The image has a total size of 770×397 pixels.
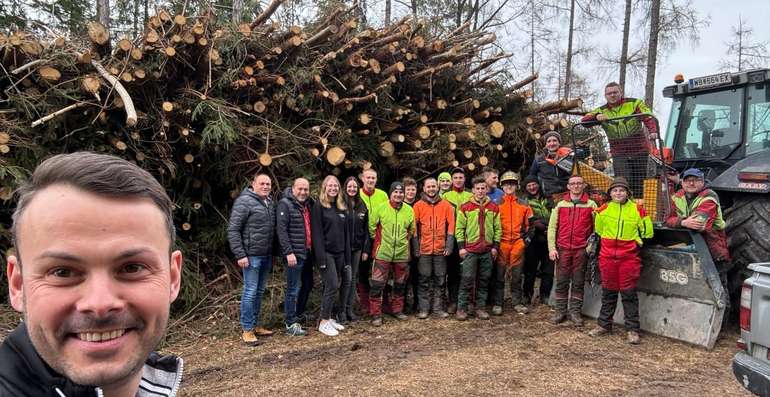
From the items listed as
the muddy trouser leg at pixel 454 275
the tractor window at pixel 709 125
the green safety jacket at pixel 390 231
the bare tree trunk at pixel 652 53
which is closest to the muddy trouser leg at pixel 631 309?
the muddy trouser leg at pixel 454 275

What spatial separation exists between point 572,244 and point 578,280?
440mm

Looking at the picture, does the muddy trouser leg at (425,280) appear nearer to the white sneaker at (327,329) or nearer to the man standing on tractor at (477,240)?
the man standing on tractor at (477,240)

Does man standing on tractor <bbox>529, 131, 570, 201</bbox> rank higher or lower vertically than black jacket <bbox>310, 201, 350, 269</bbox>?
higher

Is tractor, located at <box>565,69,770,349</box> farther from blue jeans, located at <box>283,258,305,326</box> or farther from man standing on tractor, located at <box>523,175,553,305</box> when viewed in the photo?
blue jeans, located at <box>283,258,305,326</box>

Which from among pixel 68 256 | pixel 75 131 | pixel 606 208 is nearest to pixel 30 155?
pixel 75 131

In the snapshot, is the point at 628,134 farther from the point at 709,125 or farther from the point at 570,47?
the point at 570,47

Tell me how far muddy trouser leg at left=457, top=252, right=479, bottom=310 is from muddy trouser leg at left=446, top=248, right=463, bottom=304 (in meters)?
0.33

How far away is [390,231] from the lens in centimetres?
625

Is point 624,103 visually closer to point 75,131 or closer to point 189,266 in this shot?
point 189,266

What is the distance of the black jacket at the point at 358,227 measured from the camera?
6.11 meters

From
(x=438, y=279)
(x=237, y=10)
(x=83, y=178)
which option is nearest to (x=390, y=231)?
(x=438, y=279)

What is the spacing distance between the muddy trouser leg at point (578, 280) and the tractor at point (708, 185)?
0.93 ft

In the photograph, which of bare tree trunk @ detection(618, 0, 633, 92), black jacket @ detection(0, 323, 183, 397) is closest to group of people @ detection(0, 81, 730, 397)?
black jacket @ detection(0, 323, 183, 397)

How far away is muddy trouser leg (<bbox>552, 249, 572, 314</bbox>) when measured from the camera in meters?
6.08
